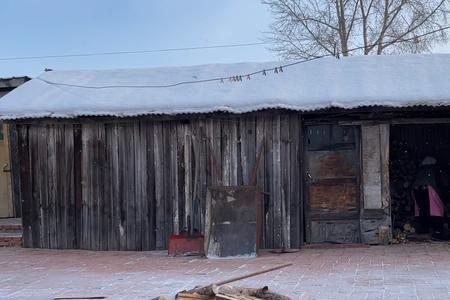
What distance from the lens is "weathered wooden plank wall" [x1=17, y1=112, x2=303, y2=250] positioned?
10203 millimetres

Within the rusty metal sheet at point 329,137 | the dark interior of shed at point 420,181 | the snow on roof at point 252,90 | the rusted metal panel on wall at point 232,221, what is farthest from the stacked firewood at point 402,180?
Answer: the rusted metal panel on wall at point 232,221

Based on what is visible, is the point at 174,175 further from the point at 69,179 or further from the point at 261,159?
the point at 69,179

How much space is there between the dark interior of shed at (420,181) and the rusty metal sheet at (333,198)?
3.67ft

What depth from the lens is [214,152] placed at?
1040 centimetres

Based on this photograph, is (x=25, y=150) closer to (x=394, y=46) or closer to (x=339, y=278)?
(x=339, y=278)

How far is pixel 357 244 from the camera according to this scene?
33.7 ft

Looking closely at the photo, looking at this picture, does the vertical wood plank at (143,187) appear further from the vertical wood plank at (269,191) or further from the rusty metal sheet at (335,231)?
the rusty metal sheet at (335,231)

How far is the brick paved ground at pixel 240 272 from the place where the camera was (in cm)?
694

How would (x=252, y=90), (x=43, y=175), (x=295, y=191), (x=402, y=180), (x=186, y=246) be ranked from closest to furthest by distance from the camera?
(x=186, y=246)
(x=295, y=191)
(x=252, y=90)
(x=43, y=175)
(x=402, y=180)

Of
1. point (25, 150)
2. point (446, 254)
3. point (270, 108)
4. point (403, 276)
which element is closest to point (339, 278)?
point (403, 276)

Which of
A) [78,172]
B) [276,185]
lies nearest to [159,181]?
[78,172]

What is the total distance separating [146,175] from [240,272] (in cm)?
316

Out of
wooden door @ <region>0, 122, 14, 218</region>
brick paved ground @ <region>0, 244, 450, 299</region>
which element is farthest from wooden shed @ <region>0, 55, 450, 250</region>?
wooden door @ <region>0, 122, 14, 218</region>

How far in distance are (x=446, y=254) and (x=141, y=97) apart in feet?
18.8
